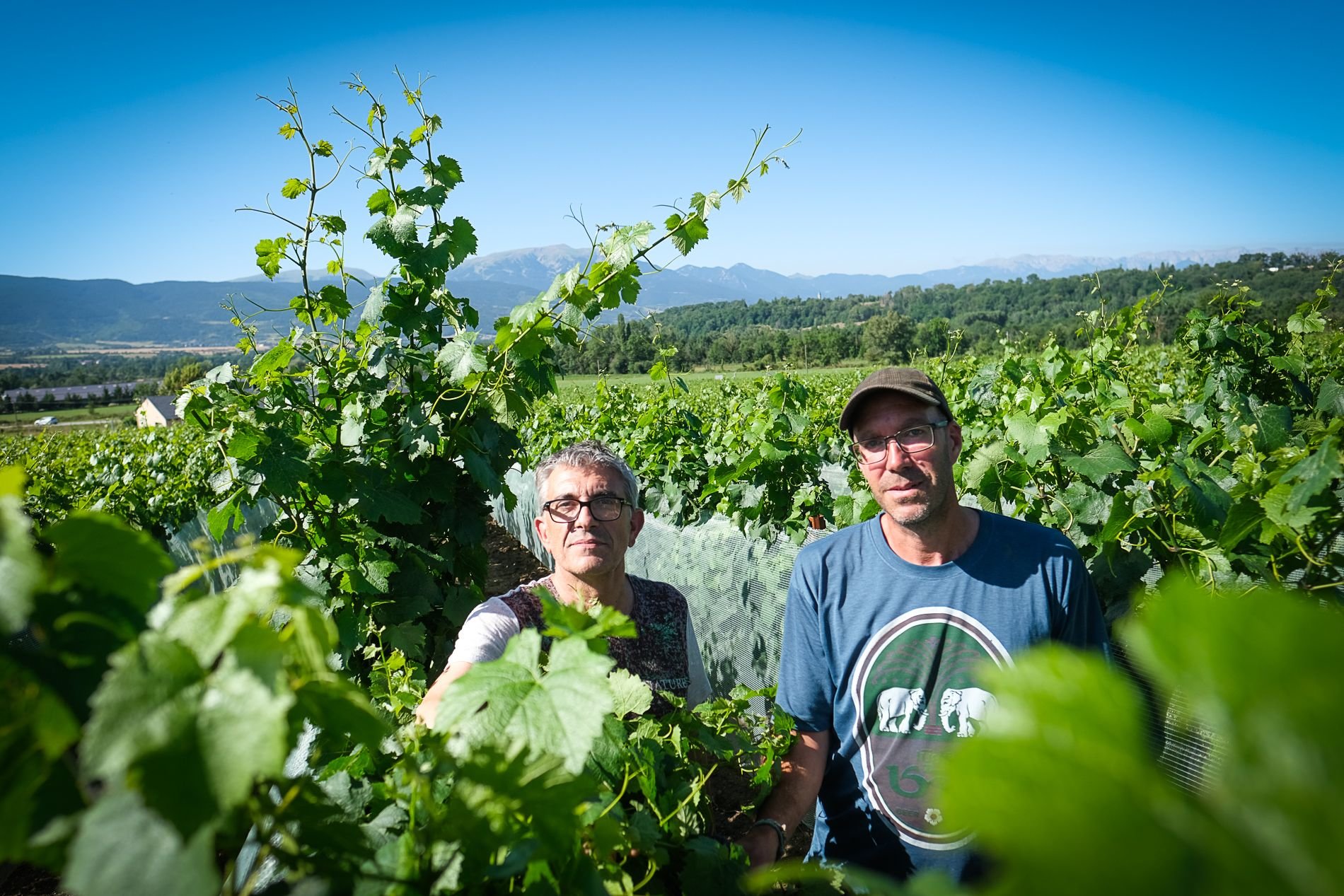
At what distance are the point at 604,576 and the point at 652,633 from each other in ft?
Answer: 0.86

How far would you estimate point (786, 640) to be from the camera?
2.32 metres

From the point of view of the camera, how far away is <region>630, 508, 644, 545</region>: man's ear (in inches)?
104

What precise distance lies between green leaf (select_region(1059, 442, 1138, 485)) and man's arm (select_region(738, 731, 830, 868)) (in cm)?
128

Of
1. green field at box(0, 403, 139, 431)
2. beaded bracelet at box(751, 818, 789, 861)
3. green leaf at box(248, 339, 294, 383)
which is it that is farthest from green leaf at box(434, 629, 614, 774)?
green field at box(0, 403, 139, 431)

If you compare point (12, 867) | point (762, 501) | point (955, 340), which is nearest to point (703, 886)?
point (762, 501)

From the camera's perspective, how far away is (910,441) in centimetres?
232

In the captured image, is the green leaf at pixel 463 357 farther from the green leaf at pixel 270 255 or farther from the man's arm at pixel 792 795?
the man's arm at pixel 792 795

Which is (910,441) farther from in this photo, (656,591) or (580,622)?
(580,622)

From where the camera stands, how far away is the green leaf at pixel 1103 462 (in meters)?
2.42

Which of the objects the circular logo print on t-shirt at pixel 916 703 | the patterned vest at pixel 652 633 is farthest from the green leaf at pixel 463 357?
the circular logo print on t-shirt at pixel 916 703

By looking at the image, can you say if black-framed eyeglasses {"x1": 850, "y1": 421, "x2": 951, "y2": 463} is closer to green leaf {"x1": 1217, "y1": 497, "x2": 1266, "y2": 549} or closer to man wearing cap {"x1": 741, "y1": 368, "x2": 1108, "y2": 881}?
man wearing cap {"x1": 741, "y1": 368, "x2": 1108, "y2": 881}

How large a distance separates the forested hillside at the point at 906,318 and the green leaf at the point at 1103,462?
1.81m

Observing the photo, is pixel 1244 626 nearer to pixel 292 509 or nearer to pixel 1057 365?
pixel 292 509

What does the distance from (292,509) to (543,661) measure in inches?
71.9
